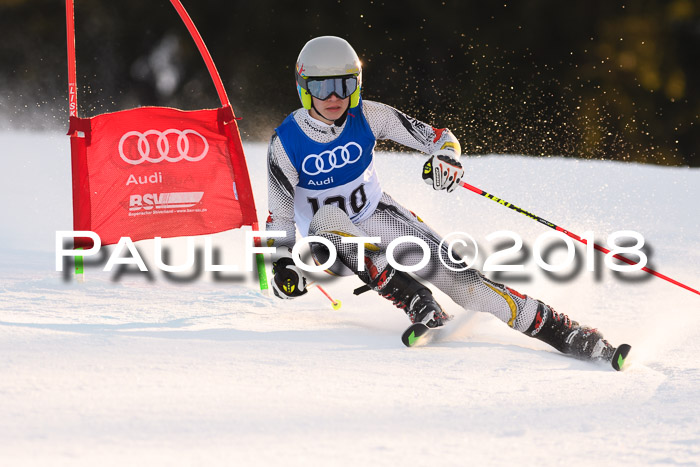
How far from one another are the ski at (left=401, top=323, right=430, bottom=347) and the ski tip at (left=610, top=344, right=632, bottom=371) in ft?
2.18

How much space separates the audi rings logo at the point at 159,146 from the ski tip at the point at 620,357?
208 cm

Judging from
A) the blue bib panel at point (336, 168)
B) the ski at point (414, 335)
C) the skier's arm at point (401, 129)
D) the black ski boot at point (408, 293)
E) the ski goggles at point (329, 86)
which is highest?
the ski goggles at point (329, 86)

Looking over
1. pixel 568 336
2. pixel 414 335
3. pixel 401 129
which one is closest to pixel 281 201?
pixel 401 129

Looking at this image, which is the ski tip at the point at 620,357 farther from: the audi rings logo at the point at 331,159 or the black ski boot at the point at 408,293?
the audi rings logo at the point at 331,159

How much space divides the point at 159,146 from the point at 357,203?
1075 millimetres

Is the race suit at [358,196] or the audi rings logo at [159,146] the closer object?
the race suit at [358,196]

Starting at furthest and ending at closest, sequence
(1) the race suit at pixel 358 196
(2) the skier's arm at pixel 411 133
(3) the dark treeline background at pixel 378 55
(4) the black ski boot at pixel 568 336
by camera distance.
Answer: (3) the dark treeline background at pixel 378 55 → (2) the skier's arm at pixel 411 133 → (1) the race suit at pixel 358 196 → (4) the black ski boot at pixel 568 336

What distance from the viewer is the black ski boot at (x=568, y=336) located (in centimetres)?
316

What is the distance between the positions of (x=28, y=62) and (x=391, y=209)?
1122cm

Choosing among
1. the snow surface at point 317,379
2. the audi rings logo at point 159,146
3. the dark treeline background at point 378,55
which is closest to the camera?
→ the snow surface at point 317,379

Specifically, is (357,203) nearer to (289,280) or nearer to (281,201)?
(281,201)

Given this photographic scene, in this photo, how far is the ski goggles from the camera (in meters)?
3.31

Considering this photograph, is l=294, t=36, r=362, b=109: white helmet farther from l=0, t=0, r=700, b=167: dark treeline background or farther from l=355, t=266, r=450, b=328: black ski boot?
l=0, t=0, r=700, b=167: dark treeline background
